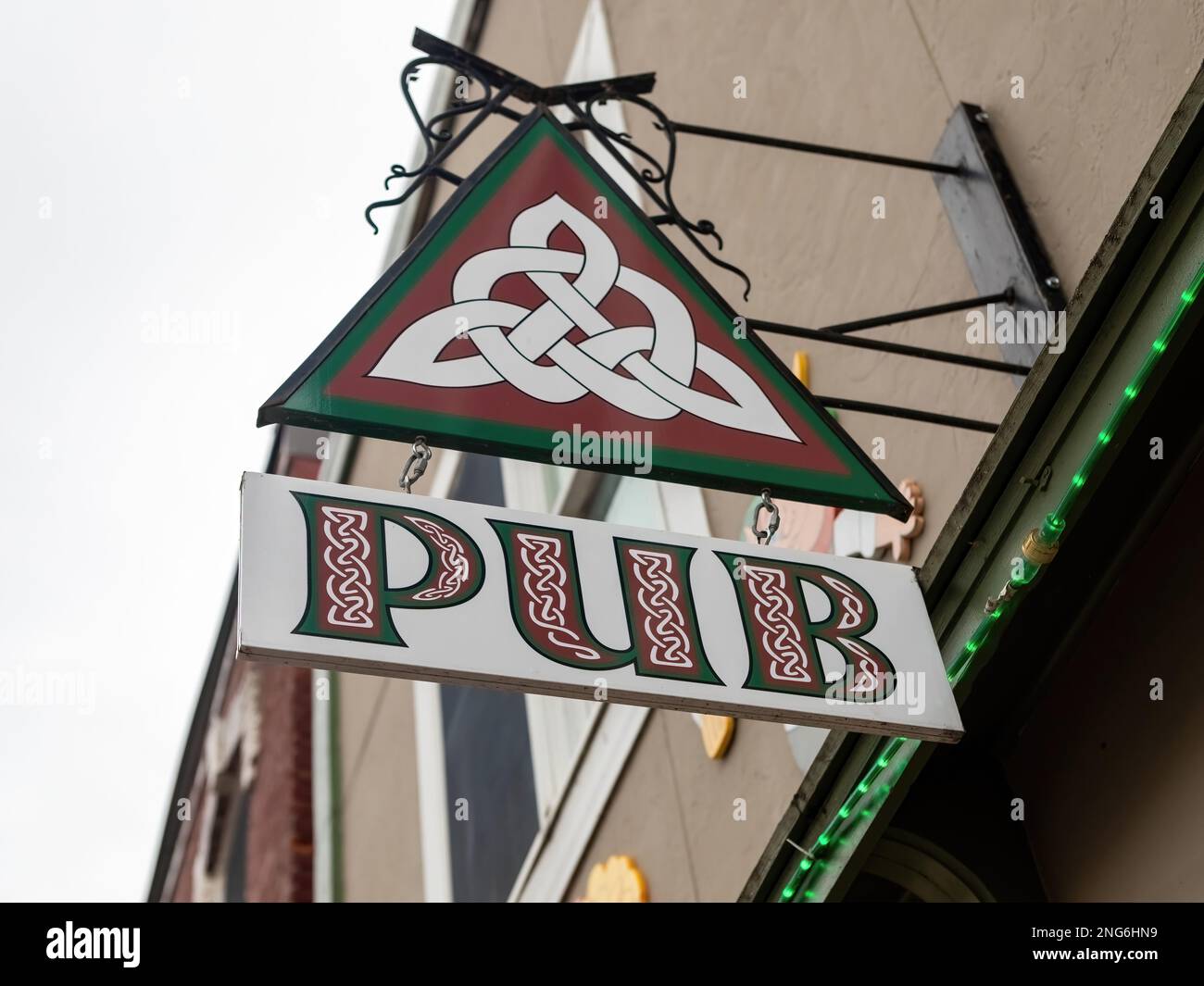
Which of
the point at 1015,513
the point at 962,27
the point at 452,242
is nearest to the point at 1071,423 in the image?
the point at 1015,513

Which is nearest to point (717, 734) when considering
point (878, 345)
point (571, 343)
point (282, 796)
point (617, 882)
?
point (617, 882)

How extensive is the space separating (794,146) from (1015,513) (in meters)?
1.57

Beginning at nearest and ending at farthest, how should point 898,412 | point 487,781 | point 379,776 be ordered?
point 898,412 → point 487,781 → point 379,776

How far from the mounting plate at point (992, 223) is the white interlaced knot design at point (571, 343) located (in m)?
1.15

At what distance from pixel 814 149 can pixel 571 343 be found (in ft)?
4.44

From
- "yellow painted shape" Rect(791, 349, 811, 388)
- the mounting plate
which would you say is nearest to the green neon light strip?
the mounting plate

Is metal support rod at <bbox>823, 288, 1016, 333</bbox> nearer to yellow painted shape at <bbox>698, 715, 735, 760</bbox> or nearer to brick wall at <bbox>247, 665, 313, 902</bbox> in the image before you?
yellow painted shape at <bbox>698, 715, 735, 760</bbox>

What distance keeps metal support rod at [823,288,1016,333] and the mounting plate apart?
0.04 meters

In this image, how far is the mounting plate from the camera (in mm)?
4293

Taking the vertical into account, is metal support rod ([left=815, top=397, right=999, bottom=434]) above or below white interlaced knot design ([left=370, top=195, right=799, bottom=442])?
below

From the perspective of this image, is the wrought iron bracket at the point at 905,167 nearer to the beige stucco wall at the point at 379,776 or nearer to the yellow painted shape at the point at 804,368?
the yellow painted shape at the point at 804,368

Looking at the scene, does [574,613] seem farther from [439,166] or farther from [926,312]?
[926,312]

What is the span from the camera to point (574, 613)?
9.86 feet

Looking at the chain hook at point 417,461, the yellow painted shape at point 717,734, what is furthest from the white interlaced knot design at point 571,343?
the yellow painted shape at point 717,734
